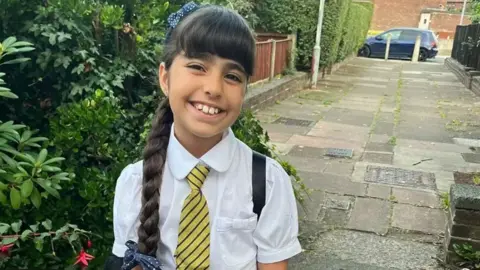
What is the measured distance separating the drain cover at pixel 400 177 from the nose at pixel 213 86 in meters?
3.77

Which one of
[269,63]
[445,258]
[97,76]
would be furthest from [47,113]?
[269,63]

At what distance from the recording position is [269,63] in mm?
9594

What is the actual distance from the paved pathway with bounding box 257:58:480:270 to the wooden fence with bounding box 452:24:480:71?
1807 mm

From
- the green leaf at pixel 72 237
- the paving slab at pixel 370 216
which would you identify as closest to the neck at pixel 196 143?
the green leaf at pixel 72 237

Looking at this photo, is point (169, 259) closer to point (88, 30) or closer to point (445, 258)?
point (88, 30)

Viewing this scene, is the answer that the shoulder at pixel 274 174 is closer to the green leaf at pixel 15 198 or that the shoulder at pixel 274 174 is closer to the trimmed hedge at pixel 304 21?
the green leaf at pixel 15 198

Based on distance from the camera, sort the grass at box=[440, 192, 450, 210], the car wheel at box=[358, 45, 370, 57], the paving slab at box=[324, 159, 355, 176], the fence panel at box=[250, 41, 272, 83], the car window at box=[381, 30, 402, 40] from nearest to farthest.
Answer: the grass at box=[440, 192, 450, 210]
the paving slab at box=[324, 159, 355, 176]
the fence panel at box=[250, 41, 272, 83]
the car window at box=[381, 30, 402, 40]
the car wheel at box=[358, 45, 370, 57]

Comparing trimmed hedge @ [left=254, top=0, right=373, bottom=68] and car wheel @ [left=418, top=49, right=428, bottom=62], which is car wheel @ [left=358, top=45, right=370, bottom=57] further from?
trimmed hedge @ [left=254, top=0, right=373, bottom=68]

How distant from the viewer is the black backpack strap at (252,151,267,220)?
4.88ft

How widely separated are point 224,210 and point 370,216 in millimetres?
2755

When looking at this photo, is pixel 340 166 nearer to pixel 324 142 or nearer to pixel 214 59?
pixel 324 142

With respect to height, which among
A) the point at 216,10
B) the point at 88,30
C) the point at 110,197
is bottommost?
the point at 110,197

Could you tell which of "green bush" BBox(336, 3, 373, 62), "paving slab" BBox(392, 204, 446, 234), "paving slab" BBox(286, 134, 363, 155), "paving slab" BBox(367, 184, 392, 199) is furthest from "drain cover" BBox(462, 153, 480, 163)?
"green bush" BBox(336, 3, 373, 62)

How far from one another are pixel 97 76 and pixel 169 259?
1456mm
